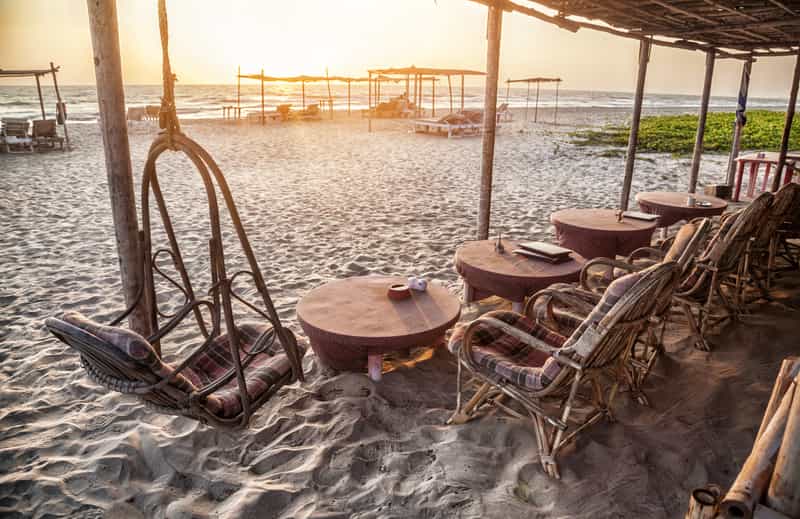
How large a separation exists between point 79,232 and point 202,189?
2800 millimetres

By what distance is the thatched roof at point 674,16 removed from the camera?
482 centimetres

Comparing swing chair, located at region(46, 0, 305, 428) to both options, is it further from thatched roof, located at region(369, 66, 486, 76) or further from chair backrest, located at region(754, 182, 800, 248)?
thatched roof, located at region(369, 66, 486, 76)

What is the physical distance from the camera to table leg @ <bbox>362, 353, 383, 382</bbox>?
10.1ft

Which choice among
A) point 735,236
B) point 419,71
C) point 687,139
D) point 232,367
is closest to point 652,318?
point 735,236

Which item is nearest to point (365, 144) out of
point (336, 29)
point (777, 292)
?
point (777, 292)

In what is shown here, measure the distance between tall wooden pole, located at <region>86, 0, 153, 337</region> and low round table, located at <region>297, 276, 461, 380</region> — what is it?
3.17ft

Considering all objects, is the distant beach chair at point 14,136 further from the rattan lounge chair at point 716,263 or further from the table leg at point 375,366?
the rattan lounge chair at point 716,263

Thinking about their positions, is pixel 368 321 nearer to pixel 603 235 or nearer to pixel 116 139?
pixel 116 139

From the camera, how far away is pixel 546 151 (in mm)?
14125

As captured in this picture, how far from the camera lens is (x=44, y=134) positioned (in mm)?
13109

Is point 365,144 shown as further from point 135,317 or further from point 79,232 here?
point 135,317

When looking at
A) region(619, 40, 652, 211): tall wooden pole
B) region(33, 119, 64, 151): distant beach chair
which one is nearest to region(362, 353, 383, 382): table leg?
region(619, 40, 652, 211): tall wooden pole

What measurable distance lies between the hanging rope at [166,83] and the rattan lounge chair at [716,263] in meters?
3.31

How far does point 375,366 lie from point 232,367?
840 millimetres
